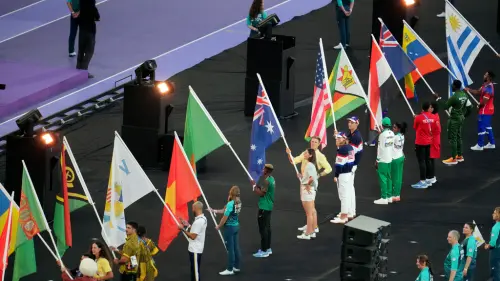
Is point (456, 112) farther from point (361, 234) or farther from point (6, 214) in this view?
point (6, 214)

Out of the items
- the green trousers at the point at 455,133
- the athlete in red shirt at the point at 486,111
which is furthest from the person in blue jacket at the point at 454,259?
the athlete in red shirt at the point at 486,111

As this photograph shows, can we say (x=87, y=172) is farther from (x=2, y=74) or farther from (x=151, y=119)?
(x=2, y=74)

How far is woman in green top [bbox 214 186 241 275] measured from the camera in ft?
75.0

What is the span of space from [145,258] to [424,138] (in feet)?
22.5

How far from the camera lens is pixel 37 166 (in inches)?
1016

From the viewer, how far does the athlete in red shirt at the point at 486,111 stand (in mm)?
28359

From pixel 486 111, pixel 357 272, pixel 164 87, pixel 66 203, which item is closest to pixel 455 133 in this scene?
pixel 486 111

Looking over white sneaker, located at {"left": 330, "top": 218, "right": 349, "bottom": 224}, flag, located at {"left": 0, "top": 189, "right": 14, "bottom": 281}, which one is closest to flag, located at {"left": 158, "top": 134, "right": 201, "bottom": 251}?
flag, located at {"left": 0, "top": 189, "right": 14, "bottom": 281}

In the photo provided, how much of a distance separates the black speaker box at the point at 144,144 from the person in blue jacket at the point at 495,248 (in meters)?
7.89

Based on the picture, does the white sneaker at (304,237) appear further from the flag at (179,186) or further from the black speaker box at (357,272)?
the black speaker box at (357,272)

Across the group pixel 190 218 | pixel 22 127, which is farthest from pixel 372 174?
pixel 22 127

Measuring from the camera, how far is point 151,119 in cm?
2850

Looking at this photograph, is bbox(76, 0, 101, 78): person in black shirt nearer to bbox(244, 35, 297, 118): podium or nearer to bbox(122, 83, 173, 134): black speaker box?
bbox(244, 35, 297, 118): podium

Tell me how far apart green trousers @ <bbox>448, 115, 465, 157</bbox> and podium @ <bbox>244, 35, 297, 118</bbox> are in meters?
4.19
